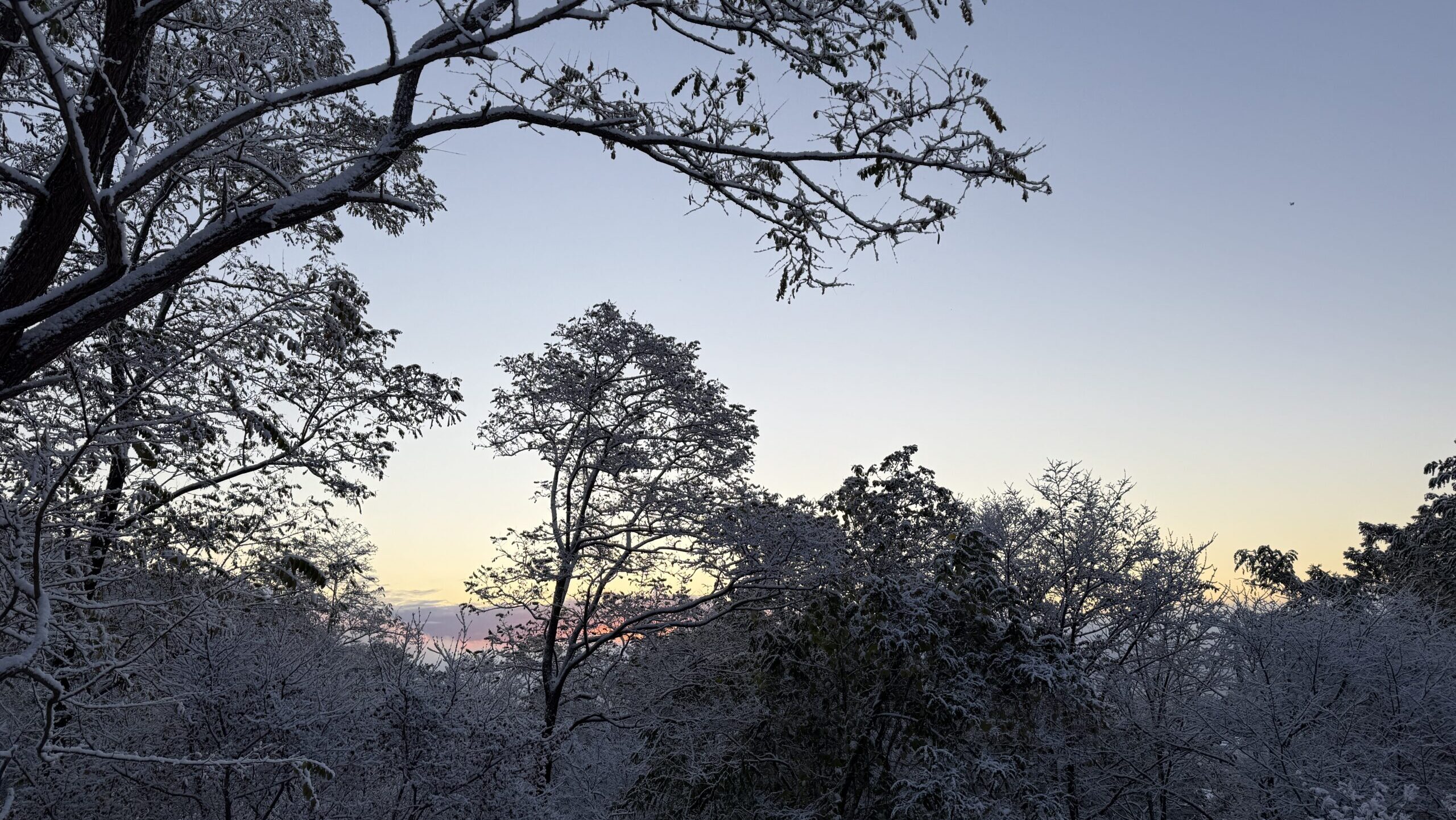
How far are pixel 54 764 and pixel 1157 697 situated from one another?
19789mm

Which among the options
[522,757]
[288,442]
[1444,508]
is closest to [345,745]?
[522,757]

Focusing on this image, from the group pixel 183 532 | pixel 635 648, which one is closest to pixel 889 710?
pixel 635 648

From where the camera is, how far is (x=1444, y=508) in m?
35.0

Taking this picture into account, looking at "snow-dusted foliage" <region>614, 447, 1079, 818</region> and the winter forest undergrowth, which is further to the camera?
"snow-dusted foliage" <region>614, 447, 1079, 818</region>

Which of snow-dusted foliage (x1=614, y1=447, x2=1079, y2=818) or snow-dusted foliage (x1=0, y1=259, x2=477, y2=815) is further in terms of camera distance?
snow-dusted foliage (x1=614, y1=447, x2=1079, y2=818)

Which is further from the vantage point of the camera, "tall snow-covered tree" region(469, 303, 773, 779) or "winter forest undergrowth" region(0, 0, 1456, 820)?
"tall snow-covered tree" region(469, 303, 773, 779)

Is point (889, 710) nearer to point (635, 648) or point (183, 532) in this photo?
point (635, 648)

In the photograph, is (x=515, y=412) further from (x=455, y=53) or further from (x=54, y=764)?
(x=455, y=53)

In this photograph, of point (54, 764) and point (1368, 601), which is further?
point (1368, 601)

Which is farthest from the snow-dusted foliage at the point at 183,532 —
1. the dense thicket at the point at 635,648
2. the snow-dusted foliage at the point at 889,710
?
the snow-dusted foliage at the point at 889,710

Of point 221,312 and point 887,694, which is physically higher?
point 221,312

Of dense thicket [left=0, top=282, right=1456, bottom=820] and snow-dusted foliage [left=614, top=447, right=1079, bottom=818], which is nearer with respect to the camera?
dense thicket [left=0, top=282, right=1456, bottom=820]

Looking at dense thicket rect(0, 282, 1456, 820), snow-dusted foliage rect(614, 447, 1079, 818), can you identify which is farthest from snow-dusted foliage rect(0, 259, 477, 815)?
snow-dusted foliage rect(614, 447, 1079, 818)

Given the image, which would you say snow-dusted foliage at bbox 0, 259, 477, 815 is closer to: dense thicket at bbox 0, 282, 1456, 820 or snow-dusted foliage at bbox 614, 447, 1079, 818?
dense thicket at bbox 0, 282, 1456, 820
